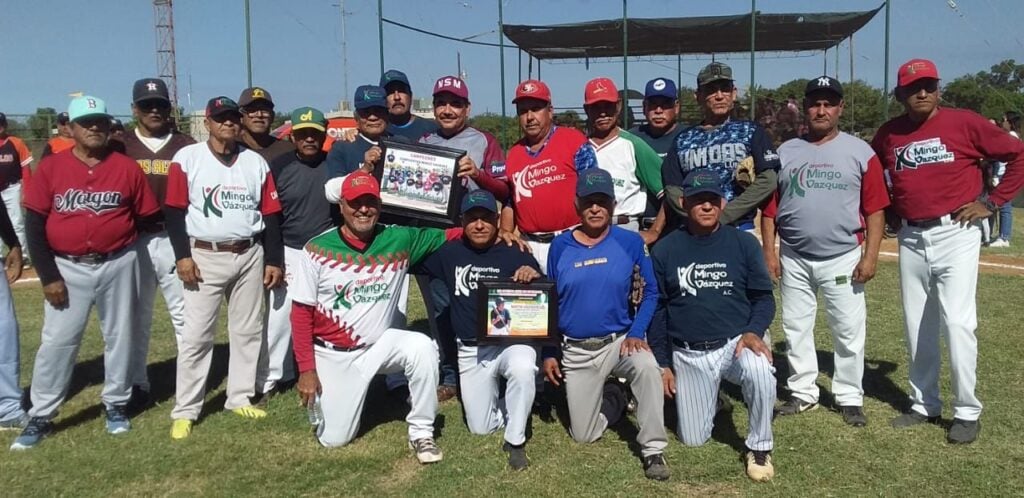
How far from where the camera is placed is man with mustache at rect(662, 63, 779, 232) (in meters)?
4.74

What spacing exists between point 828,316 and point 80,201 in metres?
5.10

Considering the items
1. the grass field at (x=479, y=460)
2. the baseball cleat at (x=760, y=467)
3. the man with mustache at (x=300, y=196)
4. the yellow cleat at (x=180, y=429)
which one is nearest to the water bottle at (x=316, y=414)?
the grass field at (x=479, y=460)

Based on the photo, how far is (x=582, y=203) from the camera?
445 cm

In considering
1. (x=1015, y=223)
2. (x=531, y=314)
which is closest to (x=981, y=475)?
(x=531, y=314)

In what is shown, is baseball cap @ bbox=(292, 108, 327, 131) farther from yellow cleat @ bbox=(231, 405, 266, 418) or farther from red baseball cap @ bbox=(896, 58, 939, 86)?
red baseball cap @ bbox=(896, 58, 939, 86)

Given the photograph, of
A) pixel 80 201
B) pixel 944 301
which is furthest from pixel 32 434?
pixel 944 301

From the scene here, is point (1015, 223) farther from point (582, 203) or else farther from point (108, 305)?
point (108, 305)

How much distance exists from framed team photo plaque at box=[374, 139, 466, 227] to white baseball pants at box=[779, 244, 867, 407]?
8.03ft

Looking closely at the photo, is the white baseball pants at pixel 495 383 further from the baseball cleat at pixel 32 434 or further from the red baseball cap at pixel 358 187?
the baseball cleat at pixel 32 434

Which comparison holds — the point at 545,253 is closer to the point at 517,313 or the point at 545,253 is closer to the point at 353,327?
the point at 517,313

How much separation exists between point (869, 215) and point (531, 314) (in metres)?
2.40

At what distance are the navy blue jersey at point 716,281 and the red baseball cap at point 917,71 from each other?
144 centimetres

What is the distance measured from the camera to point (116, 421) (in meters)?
5.00

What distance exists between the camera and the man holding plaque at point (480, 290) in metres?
4.69
